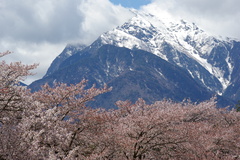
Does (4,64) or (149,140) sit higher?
(4,64)

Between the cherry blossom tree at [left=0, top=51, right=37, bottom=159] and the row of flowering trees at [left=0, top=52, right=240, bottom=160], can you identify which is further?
the row of flowering trees at [left=0, top=52, right=240, bottom=160]

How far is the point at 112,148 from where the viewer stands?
59.3 feet

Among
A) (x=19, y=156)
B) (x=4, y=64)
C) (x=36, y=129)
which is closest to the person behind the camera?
(x=19, y=156)

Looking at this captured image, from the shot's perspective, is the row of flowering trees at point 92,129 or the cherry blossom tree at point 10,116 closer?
the cherry blossom tree at point 10,116

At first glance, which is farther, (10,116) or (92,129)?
(92,129)

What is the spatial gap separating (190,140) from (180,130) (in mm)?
979

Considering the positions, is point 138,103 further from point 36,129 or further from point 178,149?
point 36,129

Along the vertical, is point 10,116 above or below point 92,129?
below

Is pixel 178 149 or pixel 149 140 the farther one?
pixel 178 149

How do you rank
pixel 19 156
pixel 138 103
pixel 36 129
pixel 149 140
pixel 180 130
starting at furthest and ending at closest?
pixel 138 103
pixel 180 130
pixel 149 140
pixel 36 129
pixel 19 156

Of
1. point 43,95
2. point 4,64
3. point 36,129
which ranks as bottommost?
point 36,129

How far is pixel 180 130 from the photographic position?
18.6 metres

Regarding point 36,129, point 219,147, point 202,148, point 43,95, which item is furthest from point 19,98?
point 219,147

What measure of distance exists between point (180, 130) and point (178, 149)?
172 centimetres
